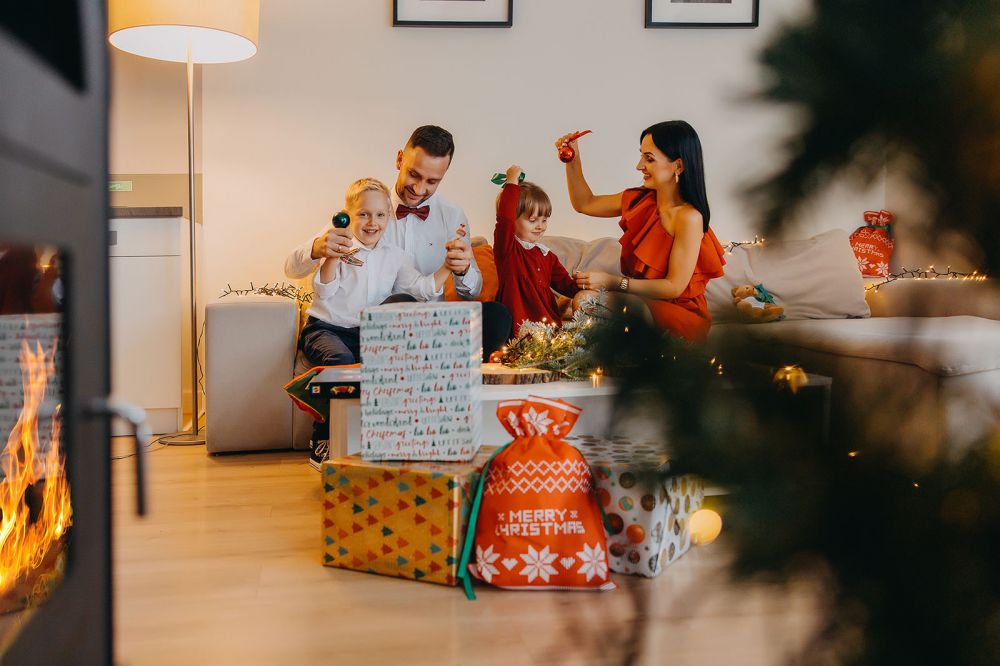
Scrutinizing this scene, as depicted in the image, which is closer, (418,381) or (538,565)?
(538,565)

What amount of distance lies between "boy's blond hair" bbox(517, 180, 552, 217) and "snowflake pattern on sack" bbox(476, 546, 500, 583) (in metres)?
1.51

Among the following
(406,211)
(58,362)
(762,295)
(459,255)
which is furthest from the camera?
(406,211)

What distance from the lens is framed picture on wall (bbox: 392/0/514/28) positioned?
3.26 m

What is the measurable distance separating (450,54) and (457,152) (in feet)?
1.31

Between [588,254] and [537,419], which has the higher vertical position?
[588,254]

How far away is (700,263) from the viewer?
2223 millimetres

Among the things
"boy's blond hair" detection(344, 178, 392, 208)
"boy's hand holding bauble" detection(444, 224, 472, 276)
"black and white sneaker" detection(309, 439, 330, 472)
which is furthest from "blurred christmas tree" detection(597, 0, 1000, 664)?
"boy's blond hair" detection(344, 178, 392, 208)

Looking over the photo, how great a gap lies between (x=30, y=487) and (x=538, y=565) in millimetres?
943

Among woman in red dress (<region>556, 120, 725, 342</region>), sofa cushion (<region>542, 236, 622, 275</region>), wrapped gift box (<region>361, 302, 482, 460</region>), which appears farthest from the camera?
sofa cushion (<region>542, 236, 622, 275</region>)

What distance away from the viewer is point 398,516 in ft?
5.03

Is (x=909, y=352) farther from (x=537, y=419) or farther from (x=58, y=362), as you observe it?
(x=537, y=419)

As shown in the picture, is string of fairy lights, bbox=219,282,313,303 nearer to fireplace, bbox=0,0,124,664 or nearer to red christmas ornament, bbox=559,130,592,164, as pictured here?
red christmas ornament, bbox=559,130,592,164

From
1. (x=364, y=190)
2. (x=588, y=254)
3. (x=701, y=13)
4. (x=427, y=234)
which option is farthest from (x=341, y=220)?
(x=701, y=13)

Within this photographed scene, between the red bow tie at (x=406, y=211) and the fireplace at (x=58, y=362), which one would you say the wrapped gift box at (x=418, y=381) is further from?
the red bow tie at (x=406, y=211)
